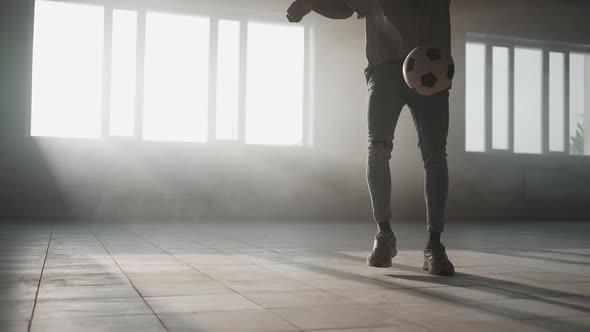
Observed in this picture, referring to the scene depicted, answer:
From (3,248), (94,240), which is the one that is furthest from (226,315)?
(94,240)

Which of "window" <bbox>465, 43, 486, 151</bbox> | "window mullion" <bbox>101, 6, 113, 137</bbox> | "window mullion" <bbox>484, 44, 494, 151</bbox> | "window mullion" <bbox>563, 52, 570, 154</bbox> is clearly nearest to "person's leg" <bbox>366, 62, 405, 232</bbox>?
"window mullion" <bbox>101, 6, 113, 137</bbox>

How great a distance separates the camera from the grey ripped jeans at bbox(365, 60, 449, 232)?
7.15 ft

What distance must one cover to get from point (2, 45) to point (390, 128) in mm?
5036

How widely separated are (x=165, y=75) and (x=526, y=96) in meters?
4.62

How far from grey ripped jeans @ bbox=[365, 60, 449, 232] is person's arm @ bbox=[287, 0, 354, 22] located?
0.99ft

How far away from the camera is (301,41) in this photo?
277 inches

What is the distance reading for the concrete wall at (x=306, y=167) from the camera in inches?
234

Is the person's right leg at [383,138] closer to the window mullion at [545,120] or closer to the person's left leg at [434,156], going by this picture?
the person's left leg at [434,156]

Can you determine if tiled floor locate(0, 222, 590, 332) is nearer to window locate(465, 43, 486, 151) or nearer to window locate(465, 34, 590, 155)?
window locate(465, 43, 486, 151)

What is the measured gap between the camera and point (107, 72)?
6.26 metres

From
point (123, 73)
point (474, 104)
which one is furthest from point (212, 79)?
point (474, 104)

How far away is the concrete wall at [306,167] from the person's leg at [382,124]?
4.31 m

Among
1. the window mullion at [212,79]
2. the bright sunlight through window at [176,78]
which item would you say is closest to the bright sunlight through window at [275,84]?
the window mullion at [212,79]

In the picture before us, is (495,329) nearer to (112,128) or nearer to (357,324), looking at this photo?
(357,324)
